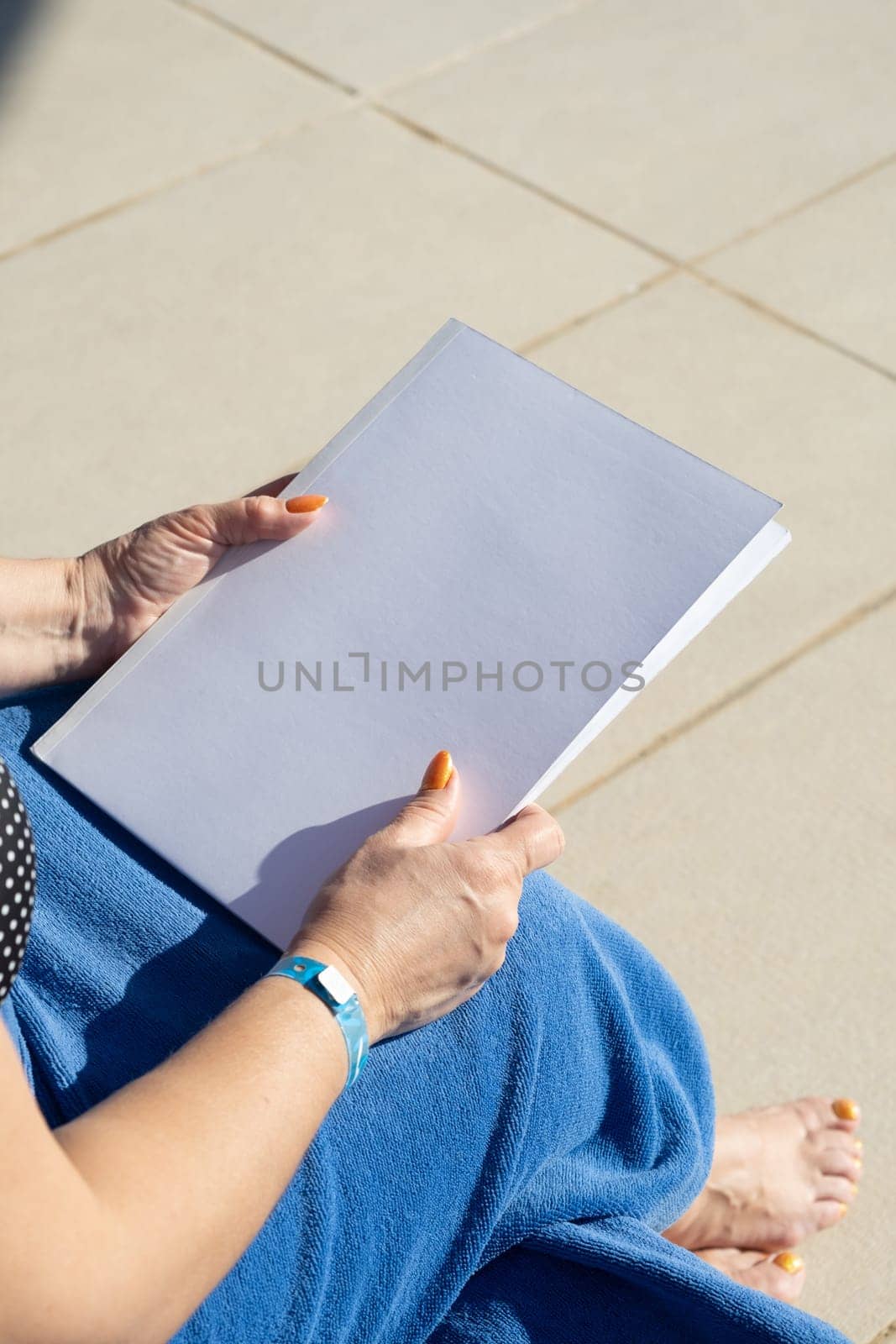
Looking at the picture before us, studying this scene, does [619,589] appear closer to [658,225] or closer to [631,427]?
[631,427]

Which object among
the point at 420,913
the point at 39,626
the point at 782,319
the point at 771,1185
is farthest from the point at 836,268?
the point at 420,913

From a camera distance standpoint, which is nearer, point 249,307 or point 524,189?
point 249,307

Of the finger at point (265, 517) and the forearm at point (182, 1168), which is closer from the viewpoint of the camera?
the forearm at point (182, 1168)

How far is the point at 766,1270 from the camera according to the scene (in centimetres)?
167

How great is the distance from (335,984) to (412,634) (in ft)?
1.22

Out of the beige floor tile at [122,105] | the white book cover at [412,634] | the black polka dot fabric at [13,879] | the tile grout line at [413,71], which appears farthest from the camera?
the tile grout line at [413,71]

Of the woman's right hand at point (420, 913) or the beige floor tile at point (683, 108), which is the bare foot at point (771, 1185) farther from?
the beige floor tile at point (683, 108)

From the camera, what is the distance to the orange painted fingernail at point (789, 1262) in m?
1.67

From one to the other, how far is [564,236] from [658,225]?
21 centimetres

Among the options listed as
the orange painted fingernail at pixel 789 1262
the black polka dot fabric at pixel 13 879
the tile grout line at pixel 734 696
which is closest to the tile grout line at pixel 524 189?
the tile grout line at pixel 734 696

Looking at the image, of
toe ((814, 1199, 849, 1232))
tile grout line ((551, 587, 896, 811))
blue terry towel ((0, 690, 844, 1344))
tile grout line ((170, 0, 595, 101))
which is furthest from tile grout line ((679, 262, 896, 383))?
blue terry towel ((0, 690, 844, 1344))

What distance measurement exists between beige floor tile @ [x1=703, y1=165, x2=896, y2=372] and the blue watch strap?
6.89 feet

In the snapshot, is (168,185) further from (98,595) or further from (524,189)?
(98,595)

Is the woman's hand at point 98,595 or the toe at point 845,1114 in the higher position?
the woman's hand at point 98,595
